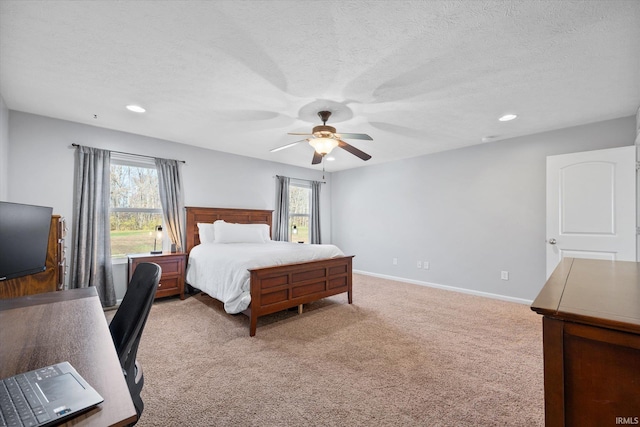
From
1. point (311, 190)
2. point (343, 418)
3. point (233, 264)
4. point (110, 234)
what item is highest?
point (311, 190)

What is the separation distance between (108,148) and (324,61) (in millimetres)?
3423

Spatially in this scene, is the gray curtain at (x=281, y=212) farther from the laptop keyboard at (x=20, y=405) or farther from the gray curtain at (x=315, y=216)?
the laptop keyboard at (x=20, y=405)

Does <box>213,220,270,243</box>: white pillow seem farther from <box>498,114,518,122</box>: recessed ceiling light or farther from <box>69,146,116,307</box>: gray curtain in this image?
<box>498,114,518,122</box>: recessed ceiling light

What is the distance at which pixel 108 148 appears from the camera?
3779 millimetres

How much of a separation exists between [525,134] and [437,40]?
A: 2.95 meters

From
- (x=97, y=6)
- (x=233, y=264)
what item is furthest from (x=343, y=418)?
(x=97, y=6)

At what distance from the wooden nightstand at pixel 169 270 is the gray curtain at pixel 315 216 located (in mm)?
2904

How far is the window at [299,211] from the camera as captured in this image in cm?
619

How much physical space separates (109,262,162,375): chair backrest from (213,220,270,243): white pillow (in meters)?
3.01

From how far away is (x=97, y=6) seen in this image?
1.58 metres

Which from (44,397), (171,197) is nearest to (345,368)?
(44,397)

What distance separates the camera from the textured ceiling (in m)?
1.62

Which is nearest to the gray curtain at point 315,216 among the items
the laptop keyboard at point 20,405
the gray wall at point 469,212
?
the gray wall at point 469,212

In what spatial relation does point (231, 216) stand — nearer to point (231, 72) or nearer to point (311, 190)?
point (311, 190)
